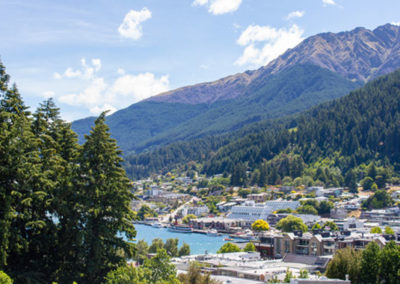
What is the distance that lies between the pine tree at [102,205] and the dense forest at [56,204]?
0.15 feet

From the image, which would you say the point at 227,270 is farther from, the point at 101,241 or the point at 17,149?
the point at 17,149

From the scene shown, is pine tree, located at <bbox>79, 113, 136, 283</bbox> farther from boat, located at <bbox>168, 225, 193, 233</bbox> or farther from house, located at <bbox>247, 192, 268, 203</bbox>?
house, located at <bbox>247, 192, 268, 203</bbox>

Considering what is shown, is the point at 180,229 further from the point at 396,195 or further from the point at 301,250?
the point at 301,250

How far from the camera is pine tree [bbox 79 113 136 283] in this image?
89.4 feet

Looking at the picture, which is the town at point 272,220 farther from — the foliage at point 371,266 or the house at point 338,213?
the foliage at point 371,266

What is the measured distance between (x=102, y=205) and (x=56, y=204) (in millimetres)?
2404

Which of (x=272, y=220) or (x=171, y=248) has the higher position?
(x=272, y=220)

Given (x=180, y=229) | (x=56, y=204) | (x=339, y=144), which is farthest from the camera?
(x=339, y=144)

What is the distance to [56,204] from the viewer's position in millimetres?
27281

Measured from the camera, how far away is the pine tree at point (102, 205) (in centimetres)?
2723

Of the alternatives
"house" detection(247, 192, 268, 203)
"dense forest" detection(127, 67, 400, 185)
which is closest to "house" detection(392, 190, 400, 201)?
"dense forest" detection(127, 67, 400, 185)

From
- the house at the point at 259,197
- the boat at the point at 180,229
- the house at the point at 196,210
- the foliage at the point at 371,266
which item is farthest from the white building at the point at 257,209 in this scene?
the foliage at the point at 371,266

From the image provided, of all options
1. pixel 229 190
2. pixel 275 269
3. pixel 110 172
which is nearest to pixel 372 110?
pixel 229 190

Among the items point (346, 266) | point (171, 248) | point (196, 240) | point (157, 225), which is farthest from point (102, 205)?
point (157, 225)
